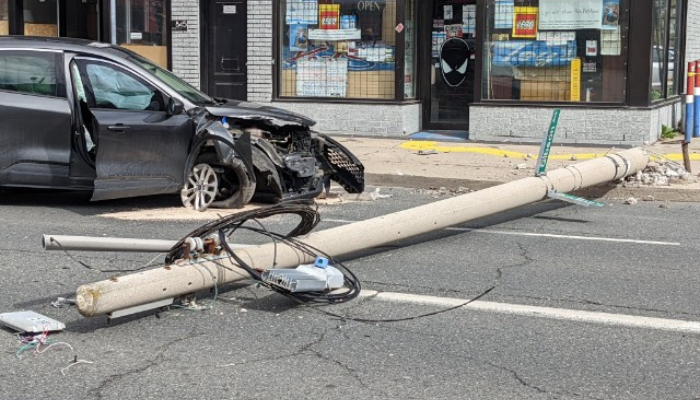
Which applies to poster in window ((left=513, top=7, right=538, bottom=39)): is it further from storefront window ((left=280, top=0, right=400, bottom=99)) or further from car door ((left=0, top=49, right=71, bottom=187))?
car door ((left=0, top=49, right=71, bottom=187))

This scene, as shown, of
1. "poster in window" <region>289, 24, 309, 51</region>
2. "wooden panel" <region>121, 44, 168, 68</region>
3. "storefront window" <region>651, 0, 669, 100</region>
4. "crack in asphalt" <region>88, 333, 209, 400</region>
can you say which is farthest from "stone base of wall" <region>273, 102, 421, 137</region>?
"crack in asphalt" <region>88, 333, 209, 400</region>

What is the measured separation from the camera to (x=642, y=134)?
14.9 meters

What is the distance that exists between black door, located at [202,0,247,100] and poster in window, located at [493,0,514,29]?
14.6ft

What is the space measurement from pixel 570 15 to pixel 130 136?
323 inches

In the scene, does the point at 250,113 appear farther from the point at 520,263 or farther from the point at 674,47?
the point at 674,47

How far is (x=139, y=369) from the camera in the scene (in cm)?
512

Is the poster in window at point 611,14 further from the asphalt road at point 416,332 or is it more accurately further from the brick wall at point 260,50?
the asphalt road at point 416,332

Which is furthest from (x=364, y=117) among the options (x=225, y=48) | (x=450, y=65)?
(x=225, y=48)

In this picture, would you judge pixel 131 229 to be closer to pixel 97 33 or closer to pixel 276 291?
pixel 276 291

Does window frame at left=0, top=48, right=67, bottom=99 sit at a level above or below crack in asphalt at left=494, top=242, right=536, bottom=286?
above

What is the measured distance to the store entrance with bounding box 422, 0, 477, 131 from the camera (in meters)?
16.4

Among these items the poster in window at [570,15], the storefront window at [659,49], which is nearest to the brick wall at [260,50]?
the poster in window at [570,15]

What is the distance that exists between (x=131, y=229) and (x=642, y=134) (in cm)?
893

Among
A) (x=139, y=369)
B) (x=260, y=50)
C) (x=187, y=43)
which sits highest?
(x=187, y=43)
